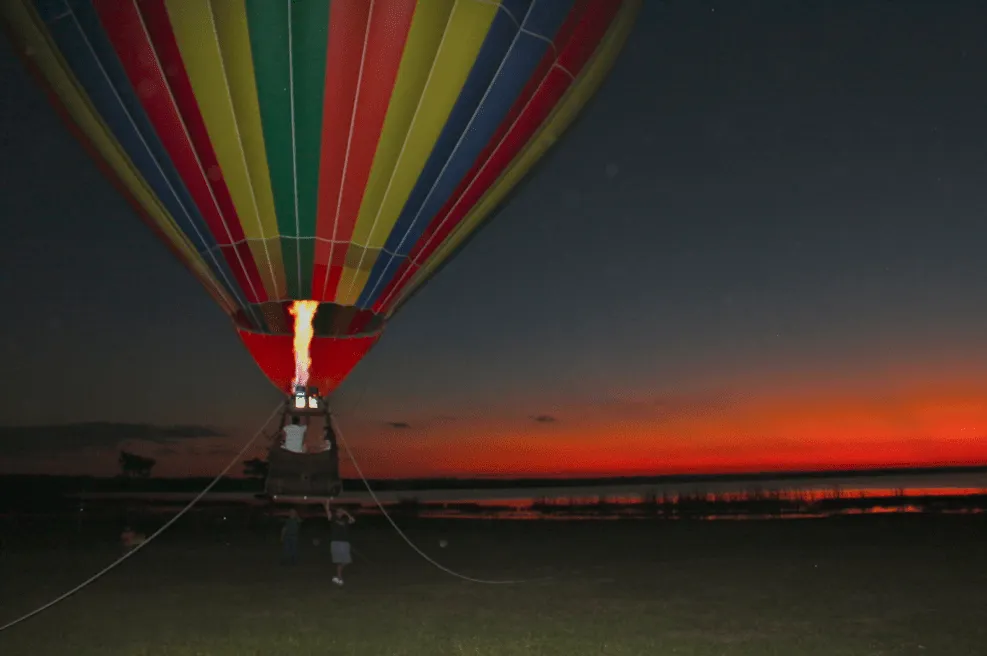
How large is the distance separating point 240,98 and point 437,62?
1826mm

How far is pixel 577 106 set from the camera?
9289 mm

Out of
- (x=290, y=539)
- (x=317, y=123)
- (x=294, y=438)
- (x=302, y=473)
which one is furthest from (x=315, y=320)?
(x=290, y=539)

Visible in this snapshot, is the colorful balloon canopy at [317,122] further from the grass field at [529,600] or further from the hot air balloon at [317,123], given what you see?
the grass field at [529,600]

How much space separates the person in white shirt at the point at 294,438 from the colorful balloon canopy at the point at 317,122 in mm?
647

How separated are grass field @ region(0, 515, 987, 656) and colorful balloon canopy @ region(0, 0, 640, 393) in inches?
102

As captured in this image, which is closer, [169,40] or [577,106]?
[169,40]

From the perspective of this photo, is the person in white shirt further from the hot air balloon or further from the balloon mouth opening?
the balloon mouth opening

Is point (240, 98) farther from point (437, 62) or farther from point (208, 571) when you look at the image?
point (208, 571)

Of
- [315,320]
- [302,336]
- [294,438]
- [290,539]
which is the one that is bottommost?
[290,539]

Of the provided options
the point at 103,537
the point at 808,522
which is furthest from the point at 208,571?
the point at 808,522

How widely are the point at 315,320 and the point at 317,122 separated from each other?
203cm

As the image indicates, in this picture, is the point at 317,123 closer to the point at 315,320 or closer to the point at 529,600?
the point at 315,320

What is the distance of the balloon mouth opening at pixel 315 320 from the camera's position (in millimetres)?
8914

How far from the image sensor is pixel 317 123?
815cm
